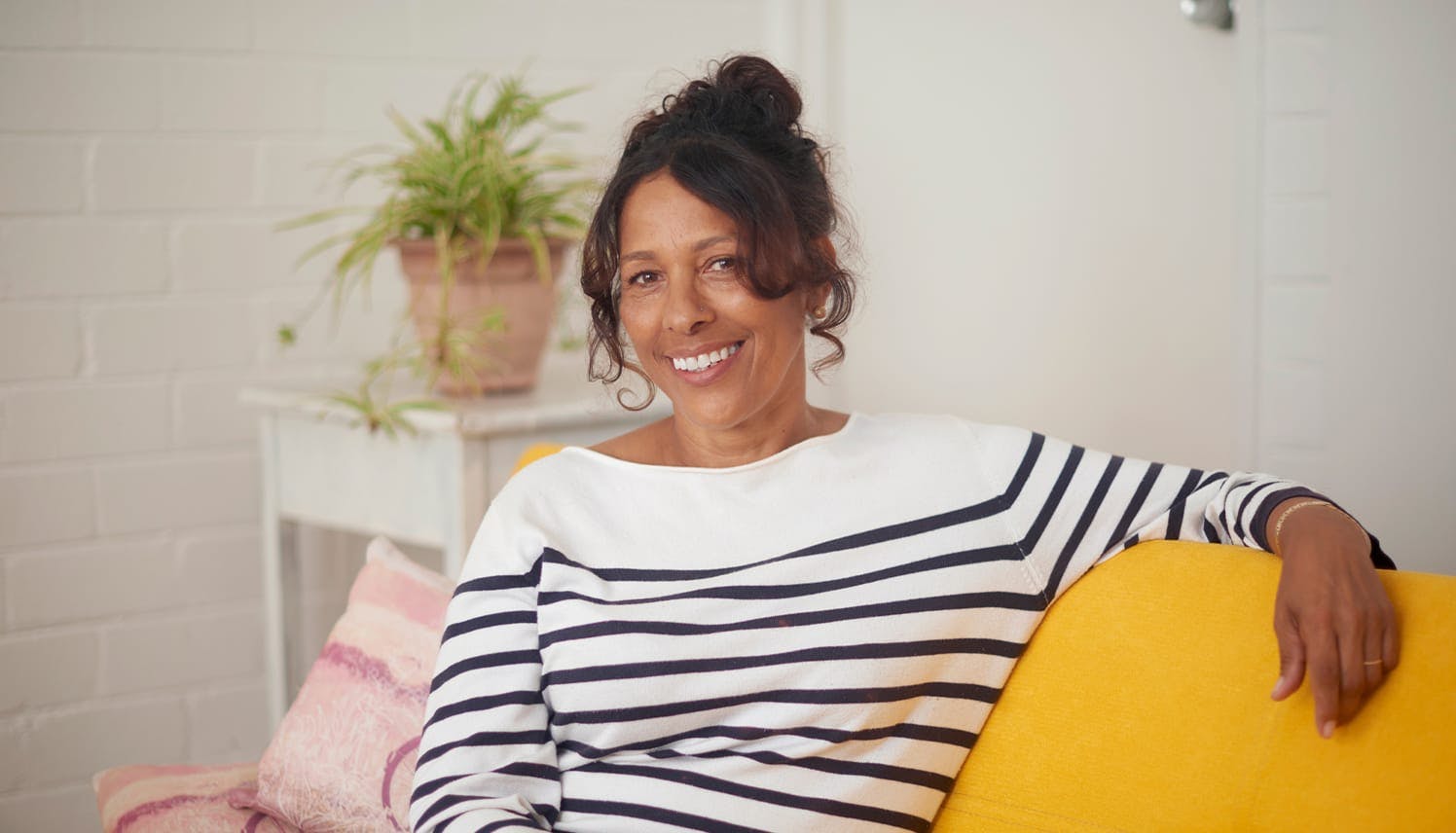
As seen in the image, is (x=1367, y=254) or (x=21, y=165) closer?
(x=1367, y=254)

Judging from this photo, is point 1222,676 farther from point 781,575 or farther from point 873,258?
point 873,258

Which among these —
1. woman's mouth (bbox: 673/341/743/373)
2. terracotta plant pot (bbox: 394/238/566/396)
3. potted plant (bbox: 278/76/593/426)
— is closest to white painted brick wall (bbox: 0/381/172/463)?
potted plant (bbox: 278/76/593/426)

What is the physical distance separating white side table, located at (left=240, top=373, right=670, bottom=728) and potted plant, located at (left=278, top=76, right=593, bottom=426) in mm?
68

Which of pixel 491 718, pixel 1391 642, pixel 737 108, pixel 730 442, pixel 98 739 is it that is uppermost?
pixel 737 108

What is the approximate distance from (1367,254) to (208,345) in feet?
6.10

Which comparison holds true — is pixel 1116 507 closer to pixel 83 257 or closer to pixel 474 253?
pixel 474 253

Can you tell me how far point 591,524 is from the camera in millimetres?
1336

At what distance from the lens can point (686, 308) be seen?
134 centimetres

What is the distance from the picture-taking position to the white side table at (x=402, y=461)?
6.48 feet

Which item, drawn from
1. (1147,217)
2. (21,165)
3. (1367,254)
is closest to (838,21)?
(1147,217)

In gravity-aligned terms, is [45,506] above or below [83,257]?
below

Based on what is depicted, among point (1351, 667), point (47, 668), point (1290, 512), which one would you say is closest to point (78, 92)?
point (47, 668)

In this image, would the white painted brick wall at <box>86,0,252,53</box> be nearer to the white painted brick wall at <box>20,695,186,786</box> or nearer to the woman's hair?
the white painted brick wall at <box>20,695,186,786</box>

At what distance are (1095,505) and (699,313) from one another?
0.43 meters
